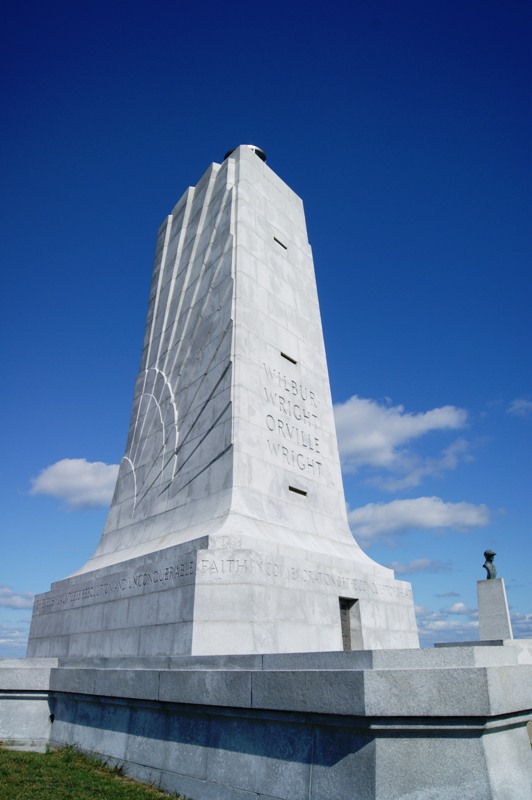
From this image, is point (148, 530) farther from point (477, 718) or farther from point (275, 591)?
point (477, 718)

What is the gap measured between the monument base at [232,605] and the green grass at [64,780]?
1.68 meters

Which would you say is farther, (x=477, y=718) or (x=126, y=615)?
(x=126, y=615)

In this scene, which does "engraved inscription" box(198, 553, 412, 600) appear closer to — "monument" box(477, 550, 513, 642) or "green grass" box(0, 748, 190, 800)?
"green grass" box(0, 748, 190, 800)

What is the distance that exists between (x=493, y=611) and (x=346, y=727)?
44.3 ft

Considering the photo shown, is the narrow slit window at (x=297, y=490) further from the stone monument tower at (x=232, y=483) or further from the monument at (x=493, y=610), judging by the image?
the monument at (x=493, y=610)

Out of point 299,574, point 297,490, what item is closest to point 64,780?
point 299,574

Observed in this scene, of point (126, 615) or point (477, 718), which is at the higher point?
point (126, 615)

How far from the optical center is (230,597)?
27.3 feet

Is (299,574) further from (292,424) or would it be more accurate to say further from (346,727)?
(346,727)

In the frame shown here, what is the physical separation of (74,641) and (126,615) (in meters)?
2.50

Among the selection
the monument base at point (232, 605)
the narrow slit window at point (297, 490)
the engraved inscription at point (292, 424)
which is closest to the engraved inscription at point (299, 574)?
the monument base at point (232, 605)

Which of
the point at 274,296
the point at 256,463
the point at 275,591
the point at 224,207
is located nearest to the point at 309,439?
the point at 256,463

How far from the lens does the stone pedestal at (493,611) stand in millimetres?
16203

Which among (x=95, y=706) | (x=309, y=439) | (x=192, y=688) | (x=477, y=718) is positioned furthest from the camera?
(x=309, y=439)
